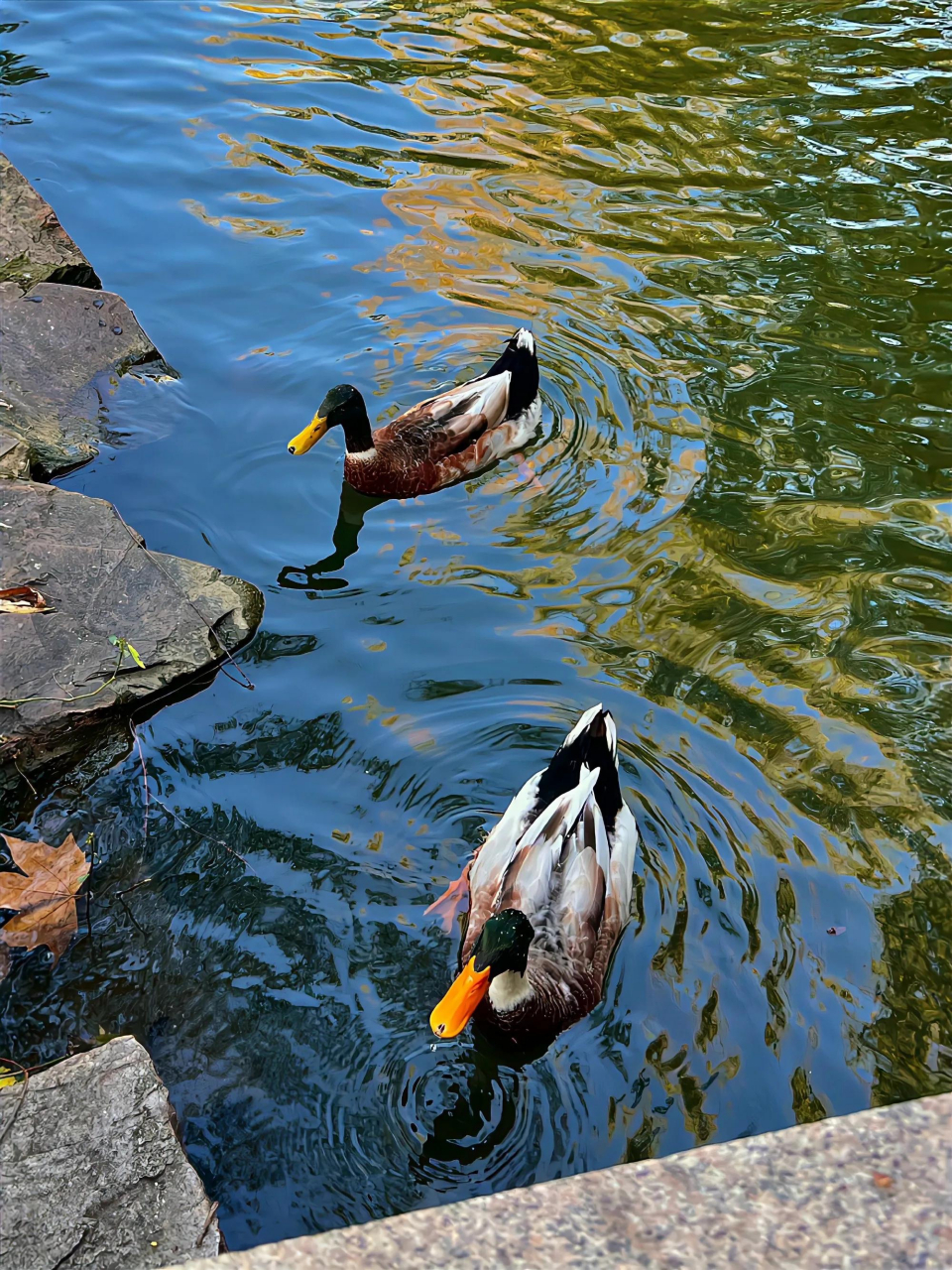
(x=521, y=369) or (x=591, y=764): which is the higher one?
(x=521, y=369)

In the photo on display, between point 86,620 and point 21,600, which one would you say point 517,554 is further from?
point 21,600

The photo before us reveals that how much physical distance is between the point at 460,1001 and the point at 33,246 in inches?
207

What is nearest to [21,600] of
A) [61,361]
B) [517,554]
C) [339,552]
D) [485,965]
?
[339,552]

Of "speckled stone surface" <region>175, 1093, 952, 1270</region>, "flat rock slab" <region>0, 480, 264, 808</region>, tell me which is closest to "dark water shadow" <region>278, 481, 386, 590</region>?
"flat rock slab" <region>0, 480, 264, 808</region>

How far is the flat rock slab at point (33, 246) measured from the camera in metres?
6.43

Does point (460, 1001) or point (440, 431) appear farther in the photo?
point (440, 431)

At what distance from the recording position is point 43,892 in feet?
12.0

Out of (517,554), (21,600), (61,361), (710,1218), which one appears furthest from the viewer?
(61,361)

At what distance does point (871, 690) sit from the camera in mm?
4727

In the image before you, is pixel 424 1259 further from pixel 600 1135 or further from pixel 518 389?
pixel 518 389

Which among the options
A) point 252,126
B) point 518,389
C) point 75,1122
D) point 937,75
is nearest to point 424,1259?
point 75,1122

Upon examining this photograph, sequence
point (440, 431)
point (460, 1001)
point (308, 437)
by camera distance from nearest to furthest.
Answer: point (460, 1001)
point (308, 437)
point (440, 431)

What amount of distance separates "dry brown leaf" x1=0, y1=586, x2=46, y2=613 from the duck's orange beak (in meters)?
2.18

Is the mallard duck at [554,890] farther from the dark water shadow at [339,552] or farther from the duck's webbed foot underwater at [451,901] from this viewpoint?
the dark water shadow at [339,552]
